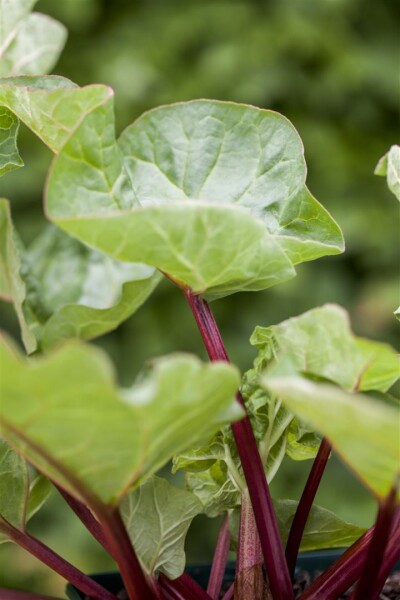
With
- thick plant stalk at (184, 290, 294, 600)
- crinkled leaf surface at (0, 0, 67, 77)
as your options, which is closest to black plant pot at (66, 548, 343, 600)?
thick plant stalk at (184, 290, 294, 600)

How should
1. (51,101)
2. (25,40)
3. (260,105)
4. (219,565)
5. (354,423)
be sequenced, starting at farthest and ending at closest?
(260,105)
(25,40)
(219,565)
(51,101)
(354,423)

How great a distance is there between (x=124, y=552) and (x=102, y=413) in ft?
0.37

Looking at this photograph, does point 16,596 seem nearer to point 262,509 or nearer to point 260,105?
point 262,509

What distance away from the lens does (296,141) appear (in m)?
0.49

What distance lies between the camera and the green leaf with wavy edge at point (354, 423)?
312mm

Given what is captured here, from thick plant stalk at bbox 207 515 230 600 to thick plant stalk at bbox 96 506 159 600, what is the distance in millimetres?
94

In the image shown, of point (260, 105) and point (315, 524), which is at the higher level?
point (315, 524)

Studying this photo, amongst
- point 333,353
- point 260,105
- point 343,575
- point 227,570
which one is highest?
point 333,353

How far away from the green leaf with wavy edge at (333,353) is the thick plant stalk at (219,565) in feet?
0.60

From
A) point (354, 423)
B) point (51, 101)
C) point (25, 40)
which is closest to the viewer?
point (354, 423)

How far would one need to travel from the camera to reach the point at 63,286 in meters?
0.69

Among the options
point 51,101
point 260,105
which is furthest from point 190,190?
point 260,105

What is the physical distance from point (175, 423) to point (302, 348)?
3.3 inches

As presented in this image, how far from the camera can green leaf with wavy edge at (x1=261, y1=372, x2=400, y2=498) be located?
31 cm
